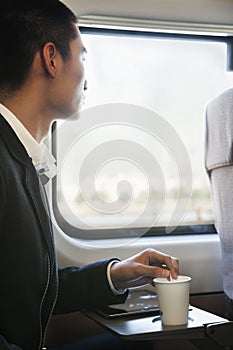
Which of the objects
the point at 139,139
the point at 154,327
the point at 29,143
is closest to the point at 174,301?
the point at 154,327

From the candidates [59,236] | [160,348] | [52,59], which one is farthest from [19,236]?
[160,348]

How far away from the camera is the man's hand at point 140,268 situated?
1.51 m

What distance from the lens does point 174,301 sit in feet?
4.52

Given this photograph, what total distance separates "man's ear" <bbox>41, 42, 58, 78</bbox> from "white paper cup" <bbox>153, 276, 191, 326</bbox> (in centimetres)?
59

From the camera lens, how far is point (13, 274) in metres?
1.27

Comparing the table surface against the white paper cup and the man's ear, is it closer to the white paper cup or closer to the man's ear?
the white paper cup

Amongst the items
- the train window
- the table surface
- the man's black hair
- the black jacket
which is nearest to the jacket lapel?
the black jacket

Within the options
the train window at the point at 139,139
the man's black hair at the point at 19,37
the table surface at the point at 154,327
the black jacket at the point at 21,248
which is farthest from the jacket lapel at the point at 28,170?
the train window at the point at 139,139

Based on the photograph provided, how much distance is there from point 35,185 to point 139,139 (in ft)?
2.91

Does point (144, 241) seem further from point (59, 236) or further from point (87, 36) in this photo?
point (87, 36)

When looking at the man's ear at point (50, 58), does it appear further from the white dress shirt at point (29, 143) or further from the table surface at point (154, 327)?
the table surface at point (154, 327)

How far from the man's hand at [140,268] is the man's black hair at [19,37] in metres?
0.56

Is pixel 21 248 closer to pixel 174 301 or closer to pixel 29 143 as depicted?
pixel 29 143

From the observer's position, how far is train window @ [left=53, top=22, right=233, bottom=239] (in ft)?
6.95
